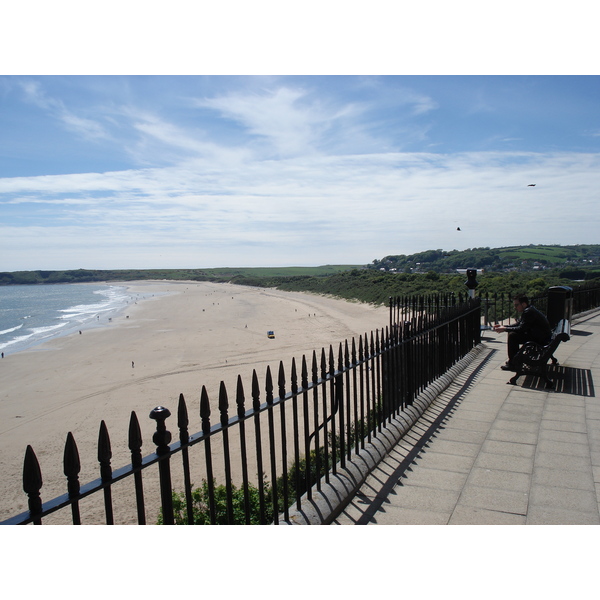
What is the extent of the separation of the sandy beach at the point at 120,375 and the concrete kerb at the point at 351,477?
15.2 ft

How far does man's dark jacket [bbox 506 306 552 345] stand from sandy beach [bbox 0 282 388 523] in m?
6.48

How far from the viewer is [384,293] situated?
49.8m

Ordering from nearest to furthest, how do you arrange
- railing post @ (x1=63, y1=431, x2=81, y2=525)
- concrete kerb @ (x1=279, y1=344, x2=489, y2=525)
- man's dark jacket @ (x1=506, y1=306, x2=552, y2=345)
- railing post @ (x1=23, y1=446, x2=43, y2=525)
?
A: railing post @ (x1=23, y1=446, x2=43, y2=525)
railing post @ (x1=63, y1=431, x2=81, y2=525)
concrete kerb @ (x1=279, y1=344, x2=489, y2=525)
man's dark jacket @ (x1=506, y1=306, x2=552, y2=345)

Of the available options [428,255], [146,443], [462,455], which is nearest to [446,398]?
[462,455]

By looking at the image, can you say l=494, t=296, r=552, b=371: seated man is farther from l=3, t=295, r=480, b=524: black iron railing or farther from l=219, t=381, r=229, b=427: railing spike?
l=219, t=381, r=229, b=427: railing spike

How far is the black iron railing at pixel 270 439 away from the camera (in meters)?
1.88

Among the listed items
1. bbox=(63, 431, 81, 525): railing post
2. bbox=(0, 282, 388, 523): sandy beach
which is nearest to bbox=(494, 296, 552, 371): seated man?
bbox=(0, 282, 388, 523): sandy beach

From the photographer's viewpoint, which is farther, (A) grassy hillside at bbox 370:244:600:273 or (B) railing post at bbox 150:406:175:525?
(A) grassy hillside at bbox 370:244:600:273

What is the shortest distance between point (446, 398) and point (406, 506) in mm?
3099

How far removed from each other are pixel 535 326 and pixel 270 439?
18.0ft

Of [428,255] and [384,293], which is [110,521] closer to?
[384,293]

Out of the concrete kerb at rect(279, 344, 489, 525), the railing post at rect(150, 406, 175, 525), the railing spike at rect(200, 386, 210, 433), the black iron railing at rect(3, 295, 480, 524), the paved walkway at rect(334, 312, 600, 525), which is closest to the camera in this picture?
the black iron railing at rect(3, 295, 480, 524)

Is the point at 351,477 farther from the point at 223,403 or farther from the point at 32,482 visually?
the point at 32,482

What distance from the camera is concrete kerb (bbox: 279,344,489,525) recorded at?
3105 millimetres
